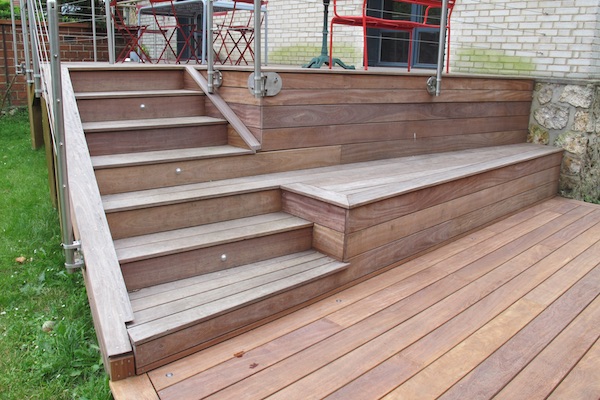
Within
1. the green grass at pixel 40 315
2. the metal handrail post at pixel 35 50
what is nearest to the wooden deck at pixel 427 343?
the green grass at pixel 40 315

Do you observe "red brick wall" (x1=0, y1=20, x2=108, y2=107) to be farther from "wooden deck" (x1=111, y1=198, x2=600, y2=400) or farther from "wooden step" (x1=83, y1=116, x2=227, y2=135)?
"wooden deck" (x1=111, y1=198, x2=600, y2=400)

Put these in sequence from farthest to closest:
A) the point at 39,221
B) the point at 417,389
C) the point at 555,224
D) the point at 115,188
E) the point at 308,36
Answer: the point at 308,36 → the point at 555,224 → the point at 39,221 → the point at 115,188 → the point at 417,389

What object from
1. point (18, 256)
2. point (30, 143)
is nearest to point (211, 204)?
point (18, 256)

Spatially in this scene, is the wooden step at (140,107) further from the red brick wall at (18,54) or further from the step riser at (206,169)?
the red brick wall at (18,54)

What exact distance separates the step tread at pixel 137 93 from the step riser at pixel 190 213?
96 centimetres

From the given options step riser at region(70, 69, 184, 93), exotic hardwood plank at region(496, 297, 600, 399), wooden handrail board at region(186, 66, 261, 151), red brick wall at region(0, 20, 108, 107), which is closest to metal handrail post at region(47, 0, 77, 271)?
wooden handrail board at region(186, 66, 261, 151)

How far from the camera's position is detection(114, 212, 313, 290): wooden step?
91.2 inches

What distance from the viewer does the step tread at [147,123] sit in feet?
9.70

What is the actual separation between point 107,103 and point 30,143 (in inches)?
132

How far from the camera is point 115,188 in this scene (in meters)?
2.72

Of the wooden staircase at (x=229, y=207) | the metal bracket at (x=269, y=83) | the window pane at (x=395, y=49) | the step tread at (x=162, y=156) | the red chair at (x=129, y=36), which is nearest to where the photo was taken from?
the wooden staircase at (x=229, y=207)

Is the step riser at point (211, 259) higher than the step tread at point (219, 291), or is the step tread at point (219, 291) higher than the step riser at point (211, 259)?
the step riser at point (211, 259)

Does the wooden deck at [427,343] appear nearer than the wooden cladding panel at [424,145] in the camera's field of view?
Yes

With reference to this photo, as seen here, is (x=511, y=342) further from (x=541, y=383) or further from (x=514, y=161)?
(x=514, y=161)
